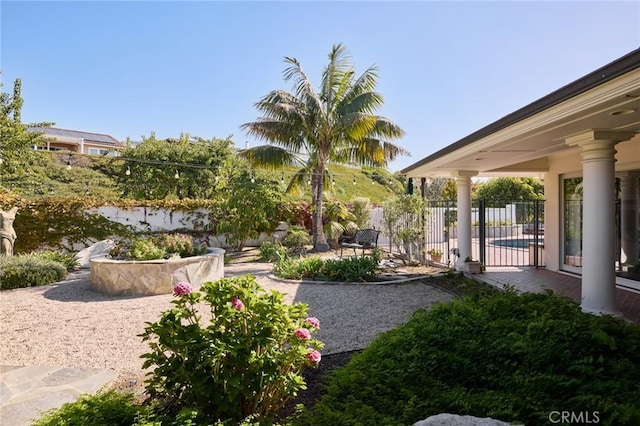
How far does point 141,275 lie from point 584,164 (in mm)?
8432

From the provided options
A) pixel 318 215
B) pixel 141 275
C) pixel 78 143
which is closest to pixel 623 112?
pixel 141 275

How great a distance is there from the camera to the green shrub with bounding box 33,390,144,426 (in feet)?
8.52

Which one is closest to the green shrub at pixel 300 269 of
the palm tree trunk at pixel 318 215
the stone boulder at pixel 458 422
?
the palm tree trunk at pixel 318 215

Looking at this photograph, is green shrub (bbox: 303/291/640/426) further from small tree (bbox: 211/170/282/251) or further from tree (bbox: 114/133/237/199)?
tree (bbox: 114/133/237/199)

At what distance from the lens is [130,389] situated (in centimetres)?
370

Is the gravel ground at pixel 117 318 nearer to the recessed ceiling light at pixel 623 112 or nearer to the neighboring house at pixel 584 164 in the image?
the neighboring house at pixel 584 164

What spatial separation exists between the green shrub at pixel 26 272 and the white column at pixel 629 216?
13340 mm

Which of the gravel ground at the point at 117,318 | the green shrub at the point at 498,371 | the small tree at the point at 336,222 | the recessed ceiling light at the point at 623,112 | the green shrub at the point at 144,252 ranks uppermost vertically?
the recessed ceiling light at the point at 623,112

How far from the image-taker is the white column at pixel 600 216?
546cm

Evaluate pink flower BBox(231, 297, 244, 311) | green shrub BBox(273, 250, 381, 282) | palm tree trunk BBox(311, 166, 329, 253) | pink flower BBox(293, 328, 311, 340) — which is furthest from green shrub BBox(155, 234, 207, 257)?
pink flower BBox(293, 328, 311, 340)

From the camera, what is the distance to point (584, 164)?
5.74m

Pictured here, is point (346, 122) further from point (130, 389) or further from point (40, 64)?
point (130, 389)

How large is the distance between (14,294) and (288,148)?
9.58 m

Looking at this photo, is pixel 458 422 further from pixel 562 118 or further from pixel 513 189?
pixel 513 189
